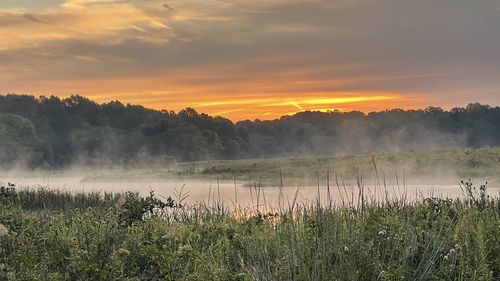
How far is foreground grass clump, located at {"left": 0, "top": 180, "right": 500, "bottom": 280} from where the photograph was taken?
7055mm

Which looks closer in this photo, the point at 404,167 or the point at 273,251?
the point at 273,251

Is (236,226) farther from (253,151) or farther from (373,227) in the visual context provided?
(253,151)

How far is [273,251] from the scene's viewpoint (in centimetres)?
877

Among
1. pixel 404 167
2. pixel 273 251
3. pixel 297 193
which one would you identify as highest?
pixel 297 193

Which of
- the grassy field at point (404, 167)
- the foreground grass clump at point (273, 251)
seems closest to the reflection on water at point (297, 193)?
the foreground grass clump at point (273, 251)

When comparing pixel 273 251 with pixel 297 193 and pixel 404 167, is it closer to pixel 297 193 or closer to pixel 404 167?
pixel 297 193

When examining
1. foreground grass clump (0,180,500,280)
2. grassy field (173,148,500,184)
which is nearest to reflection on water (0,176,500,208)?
foreground grass clump (0,180,500,280)

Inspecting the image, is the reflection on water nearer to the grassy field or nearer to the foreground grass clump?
the foreground grass clump

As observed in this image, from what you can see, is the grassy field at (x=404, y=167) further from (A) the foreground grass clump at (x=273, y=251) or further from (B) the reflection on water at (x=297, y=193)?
(A) the foreground grass clump at (x=273, y=251)

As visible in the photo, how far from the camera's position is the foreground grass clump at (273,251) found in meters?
7.05

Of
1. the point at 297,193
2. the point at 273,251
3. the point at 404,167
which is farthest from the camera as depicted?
the point at 404,167

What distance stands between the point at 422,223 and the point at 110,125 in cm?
7393

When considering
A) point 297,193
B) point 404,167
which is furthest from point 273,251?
point 404,167

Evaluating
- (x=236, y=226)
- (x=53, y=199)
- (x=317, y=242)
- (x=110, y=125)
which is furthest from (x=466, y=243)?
(x=110, y=125)
